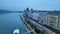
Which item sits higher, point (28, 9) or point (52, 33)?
point (52, 33)

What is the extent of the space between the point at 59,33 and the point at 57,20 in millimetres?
2439

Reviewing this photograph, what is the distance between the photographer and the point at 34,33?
5.64 m

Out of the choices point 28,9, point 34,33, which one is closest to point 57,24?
point 34,33

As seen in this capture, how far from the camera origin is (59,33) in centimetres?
507

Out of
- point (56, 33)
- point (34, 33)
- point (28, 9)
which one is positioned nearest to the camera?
point (56, 33)

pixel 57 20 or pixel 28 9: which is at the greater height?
pixel 57 20

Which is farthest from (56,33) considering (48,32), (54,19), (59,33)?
(54,19)

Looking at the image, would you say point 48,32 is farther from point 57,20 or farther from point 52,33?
point 57,20

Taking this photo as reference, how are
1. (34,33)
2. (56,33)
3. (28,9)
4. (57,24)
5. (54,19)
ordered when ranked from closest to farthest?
(56,33) < (34,33) < (57,24) < (54,19) < (28,9)

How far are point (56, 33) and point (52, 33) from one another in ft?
0.86

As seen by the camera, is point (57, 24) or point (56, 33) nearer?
point (56, 33)

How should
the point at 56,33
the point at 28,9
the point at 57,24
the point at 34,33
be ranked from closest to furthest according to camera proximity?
the point at 56,33 → the point at 34,33 → the point at 57,24 → the point at 28,9

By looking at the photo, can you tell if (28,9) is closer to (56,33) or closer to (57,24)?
(57,24)

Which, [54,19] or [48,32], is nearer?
[48,32]
